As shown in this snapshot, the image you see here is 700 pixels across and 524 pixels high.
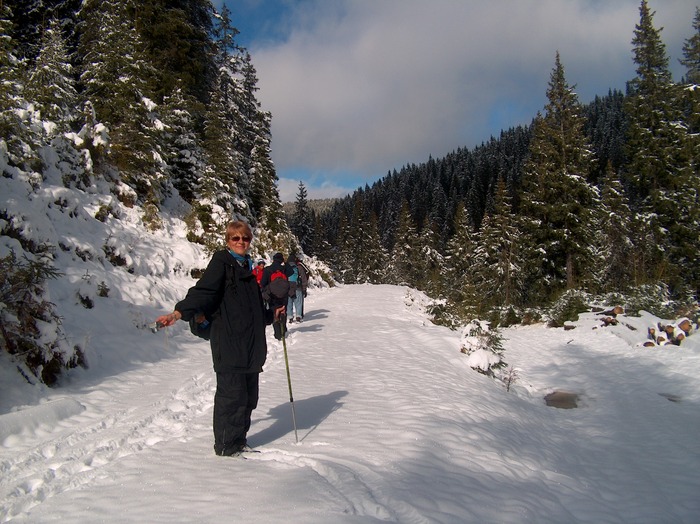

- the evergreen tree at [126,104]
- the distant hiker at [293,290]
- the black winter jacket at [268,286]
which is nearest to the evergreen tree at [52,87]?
the evergreen tree at [126,104]

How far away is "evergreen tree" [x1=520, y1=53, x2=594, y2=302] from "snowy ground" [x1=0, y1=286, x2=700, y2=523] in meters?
12.1

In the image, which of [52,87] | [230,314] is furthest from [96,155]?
[230,314]

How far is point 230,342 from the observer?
12.7 ft

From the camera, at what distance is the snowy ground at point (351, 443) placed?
3.10m

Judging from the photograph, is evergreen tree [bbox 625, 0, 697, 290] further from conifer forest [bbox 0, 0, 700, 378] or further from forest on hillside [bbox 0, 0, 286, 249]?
forest on hillside [bbox 0, 0, 286, 249]

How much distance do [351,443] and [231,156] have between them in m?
18.7

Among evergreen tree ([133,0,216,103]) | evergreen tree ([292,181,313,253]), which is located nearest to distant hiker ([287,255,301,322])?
evergreen tree ([133,0,216,103])

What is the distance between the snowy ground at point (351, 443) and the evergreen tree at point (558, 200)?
477 inches

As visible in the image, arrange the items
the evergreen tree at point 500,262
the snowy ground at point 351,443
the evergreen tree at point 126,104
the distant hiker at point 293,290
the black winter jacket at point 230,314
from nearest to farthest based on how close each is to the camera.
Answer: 1. the snowy ground at point 351,443
2. the black winter jacket at point 230,314
3. the distant hiker at point 293,290
4. the evergreen tree at point 126,104
5. the evergreen tree at point 500,262

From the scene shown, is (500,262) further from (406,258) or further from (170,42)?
(406,258)

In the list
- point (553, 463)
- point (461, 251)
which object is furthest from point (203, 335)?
point (461, 251)

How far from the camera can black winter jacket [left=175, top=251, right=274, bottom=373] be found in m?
3.78

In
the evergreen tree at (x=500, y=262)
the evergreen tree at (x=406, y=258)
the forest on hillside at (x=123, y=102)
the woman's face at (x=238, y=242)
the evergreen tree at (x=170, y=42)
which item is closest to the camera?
the woman's face at (x=238, y=242)

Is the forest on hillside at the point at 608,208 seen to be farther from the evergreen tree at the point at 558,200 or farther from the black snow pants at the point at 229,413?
the black snow pants at the point at 229,413
